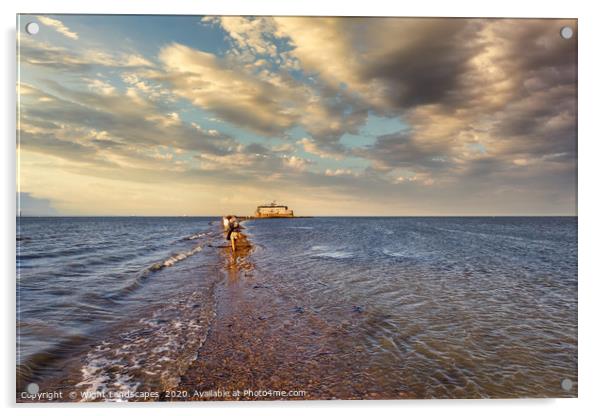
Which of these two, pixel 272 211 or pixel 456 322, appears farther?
pixel 272 211

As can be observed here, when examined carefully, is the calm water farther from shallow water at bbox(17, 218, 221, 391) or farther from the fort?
the fort

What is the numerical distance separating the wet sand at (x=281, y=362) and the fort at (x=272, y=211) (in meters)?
4.42

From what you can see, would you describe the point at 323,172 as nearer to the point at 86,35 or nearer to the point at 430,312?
the point at 430,312

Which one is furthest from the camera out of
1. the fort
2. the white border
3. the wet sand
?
the fort

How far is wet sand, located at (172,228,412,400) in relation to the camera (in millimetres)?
4406

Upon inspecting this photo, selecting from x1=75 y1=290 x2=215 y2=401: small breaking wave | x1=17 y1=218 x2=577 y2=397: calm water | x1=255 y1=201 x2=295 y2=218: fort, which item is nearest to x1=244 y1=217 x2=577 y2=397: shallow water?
x1=17 y1=218 x2=577 y2=397: calm water

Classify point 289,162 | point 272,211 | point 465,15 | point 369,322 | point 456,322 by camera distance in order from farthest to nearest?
point 272,211
point 289,162
point 456,322
point 369,322
point 465,15

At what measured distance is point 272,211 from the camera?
11.7m

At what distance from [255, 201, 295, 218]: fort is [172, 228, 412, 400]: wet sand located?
14.5ft

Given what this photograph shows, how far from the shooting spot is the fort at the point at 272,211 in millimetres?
10425

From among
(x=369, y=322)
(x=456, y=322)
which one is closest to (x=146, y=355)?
(x=369, y=322)

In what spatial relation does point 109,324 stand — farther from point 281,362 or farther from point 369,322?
point 369,322

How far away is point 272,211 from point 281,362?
738cm

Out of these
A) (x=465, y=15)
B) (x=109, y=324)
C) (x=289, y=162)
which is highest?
(x=465, y=15)
